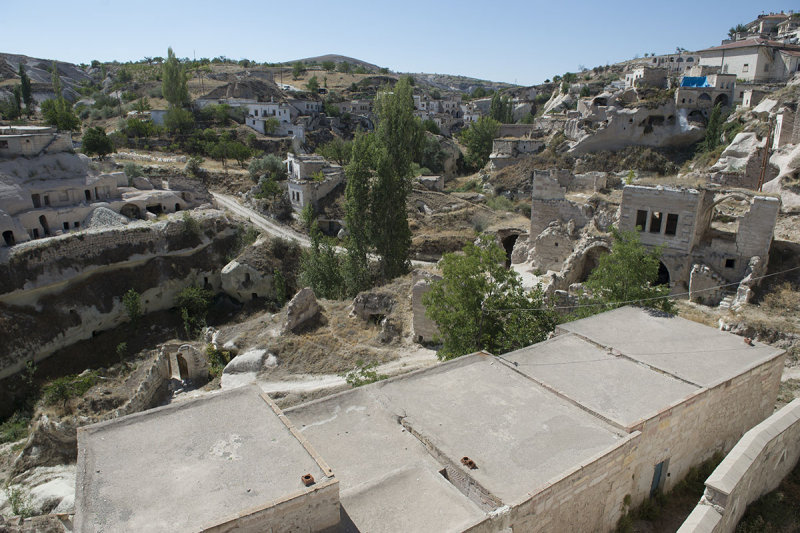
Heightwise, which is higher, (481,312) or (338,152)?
(338,152)

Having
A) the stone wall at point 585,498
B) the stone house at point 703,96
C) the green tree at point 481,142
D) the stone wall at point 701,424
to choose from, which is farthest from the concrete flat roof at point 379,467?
the green tree at point 481,142

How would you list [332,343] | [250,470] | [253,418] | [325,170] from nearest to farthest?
[250,470], [253,418], [332,343], [325,170]

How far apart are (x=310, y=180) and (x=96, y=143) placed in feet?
55.2

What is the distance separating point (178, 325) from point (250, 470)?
25071 mm

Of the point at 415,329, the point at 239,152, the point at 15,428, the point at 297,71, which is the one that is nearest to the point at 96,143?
the point at 239,152

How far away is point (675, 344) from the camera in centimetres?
1178

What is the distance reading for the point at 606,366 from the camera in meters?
10.9

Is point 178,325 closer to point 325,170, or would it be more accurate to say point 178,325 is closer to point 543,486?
point 325,170

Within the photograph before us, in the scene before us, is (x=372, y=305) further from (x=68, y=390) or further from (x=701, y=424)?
(x=701, y=424)

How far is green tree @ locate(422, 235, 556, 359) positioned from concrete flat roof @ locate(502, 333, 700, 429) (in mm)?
1816

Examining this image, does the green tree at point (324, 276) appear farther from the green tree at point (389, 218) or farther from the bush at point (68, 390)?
the bush at point (68, 390)

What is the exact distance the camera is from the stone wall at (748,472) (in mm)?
7730

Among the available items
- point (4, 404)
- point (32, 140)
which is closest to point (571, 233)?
point (4, 404)

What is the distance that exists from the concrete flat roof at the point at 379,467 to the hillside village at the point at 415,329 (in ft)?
0.14
